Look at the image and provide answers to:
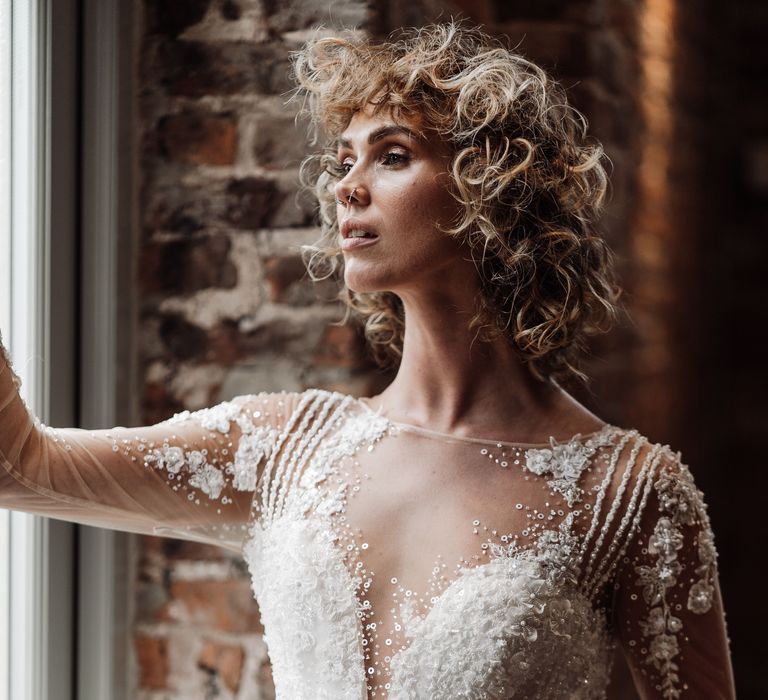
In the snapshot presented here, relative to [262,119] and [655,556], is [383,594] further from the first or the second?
[262,119]

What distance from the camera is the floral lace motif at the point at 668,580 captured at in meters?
1.18

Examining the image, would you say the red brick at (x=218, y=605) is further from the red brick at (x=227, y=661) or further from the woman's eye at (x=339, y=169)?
the woman's eye at (x=339, y=169)

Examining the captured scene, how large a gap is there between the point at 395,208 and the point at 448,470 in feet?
1.11

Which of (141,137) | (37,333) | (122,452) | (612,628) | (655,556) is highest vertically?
(141,137)

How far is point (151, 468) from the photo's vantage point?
1.17m

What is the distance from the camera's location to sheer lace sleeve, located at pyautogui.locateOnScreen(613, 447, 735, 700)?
118 centimetres

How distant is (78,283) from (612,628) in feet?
2.96

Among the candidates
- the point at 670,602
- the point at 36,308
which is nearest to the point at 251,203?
the point at 36,308

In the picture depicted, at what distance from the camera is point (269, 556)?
3.96ft

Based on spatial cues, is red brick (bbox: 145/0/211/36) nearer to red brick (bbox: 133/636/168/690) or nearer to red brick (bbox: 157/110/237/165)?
red brick (bbox: 157/110/237/165)

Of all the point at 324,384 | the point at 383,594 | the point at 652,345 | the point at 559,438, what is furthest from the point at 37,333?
the point at 652,345

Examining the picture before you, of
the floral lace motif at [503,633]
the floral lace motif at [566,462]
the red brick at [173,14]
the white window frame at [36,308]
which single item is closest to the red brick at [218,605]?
the white window frame at [36,308]

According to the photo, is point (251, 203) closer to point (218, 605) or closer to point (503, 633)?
point (218, 605)

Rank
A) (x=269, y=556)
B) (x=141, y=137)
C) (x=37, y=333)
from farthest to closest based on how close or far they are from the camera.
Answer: (x=141, y=137), (x=37, y=333), (x=269, y=556)
